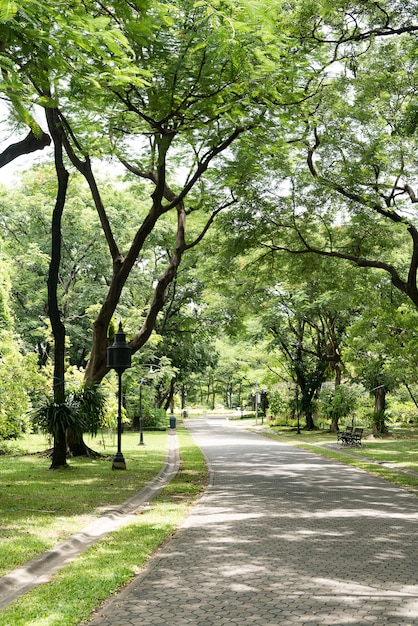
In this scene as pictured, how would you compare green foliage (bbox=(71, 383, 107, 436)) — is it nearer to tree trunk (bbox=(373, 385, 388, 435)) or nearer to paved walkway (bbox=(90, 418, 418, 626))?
paved walkway (bbox=(90, 418, 418, 626))

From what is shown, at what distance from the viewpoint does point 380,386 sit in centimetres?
3628

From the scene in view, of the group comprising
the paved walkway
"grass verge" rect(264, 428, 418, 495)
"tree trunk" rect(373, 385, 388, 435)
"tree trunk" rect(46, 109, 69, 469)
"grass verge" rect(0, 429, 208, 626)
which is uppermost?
"tree trunk" rect(46, 109, 69, 469)

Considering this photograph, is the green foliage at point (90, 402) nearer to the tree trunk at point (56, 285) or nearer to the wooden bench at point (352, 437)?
the tree trunk at point (56, 285)

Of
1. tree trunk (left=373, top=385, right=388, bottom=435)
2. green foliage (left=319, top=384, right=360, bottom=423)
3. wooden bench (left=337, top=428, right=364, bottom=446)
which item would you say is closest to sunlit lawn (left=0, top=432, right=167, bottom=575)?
wooden bench (left=337, top=428, right=364, bottom=446)

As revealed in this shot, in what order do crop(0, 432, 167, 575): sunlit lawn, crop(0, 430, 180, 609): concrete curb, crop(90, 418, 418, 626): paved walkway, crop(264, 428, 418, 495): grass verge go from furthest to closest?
crop(264, 428, 418, 495): grass verge → crop(0, 432, 167, 575): sunlit lawn → crop(0, 430, 180, 609): concrete curb → crop(90, 418, 418, 626): paved walkway

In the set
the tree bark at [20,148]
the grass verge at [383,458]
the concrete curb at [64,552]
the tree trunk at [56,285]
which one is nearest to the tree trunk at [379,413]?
the grass verge at [383,458]

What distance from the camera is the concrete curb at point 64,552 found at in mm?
5882

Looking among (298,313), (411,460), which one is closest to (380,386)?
(298,313)

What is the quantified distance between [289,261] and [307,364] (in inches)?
882

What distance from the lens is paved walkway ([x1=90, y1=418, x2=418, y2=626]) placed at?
5.23 metres

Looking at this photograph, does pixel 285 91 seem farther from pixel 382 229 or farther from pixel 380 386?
pixel 380 386

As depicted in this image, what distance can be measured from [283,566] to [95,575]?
1.92 metres

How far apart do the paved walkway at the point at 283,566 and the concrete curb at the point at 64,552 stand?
879 millimetres

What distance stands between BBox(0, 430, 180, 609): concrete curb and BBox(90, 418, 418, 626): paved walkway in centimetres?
88
